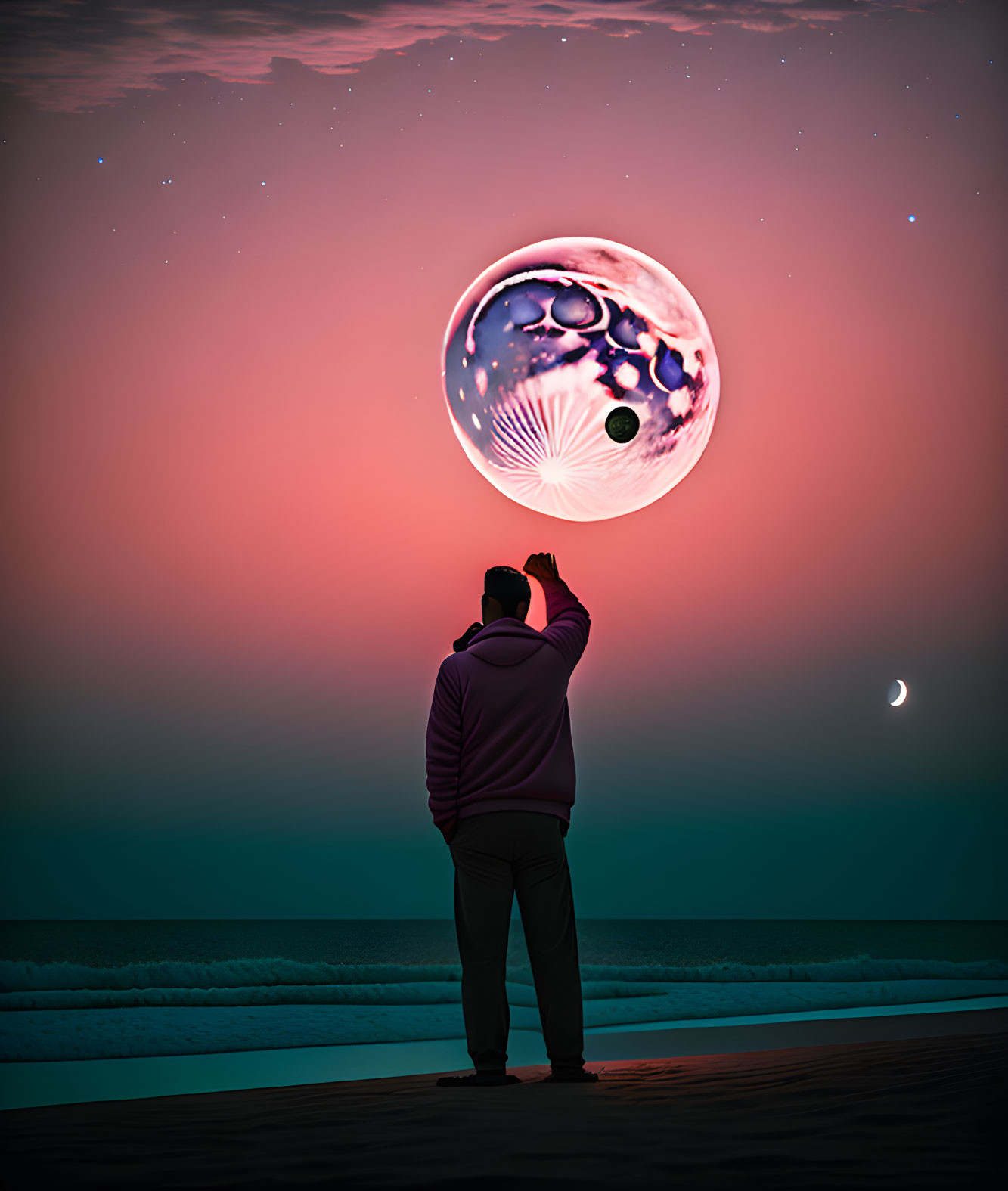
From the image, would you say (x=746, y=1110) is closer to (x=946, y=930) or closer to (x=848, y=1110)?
(x=848, y=1110)

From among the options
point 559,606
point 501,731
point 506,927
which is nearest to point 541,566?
point 559,606

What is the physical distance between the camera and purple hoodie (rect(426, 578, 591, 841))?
2.95 metres

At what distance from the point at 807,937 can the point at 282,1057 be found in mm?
26593

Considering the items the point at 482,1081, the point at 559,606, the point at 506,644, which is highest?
the point at 559,606

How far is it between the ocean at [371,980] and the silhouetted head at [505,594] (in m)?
4.37

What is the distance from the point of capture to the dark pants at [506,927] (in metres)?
2.88

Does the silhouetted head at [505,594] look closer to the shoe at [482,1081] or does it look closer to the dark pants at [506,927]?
the dark pants at [506,927]

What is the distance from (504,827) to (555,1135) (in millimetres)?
978

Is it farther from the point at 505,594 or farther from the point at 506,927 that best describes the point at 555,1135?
the point at 505,594

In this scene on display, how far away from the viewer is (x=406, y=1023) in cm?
710

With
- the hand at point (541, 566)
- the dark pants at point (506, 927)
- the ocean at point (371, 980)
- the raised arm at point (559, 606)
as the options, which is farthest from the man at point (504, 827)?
the ocean at point (371, 980)

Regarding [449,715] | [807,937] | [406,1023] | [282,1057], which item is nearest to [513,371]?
[449,715]

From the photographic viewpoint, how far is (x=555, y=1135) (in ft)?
6.73

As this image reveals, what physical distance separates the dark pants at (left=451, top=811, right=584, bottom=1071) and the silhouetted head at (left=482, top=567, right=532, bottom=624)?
664 mm
